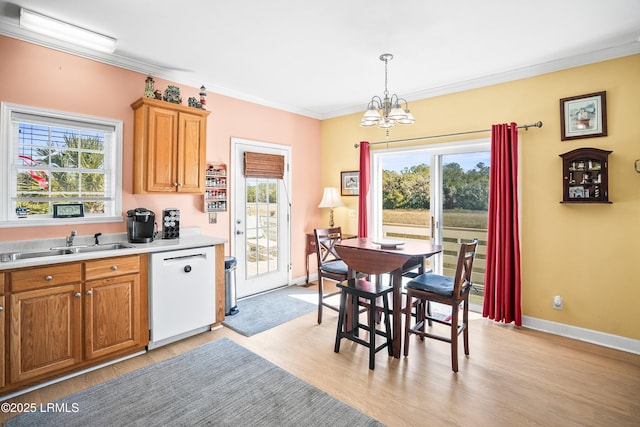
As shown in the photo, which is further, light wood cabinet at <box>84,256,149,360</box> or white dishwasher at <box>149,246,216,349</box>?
white dishwasher at <box>149,246,216,349</box>

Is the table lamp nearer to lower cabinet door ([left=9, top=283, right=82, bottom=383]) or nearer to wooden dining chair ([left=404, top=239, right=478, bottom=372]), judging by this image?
wooden dining chair ([left=404, top=239, right=478, bottom=372])

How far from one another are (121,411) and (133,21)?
2.65m

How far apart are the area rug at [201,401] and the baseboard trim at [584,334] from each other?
7.28ft

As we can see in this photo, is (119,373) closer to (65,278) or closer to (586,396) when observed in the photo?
(65,278)

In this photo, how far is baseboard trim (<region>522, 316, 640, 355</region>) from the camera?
2.77 m

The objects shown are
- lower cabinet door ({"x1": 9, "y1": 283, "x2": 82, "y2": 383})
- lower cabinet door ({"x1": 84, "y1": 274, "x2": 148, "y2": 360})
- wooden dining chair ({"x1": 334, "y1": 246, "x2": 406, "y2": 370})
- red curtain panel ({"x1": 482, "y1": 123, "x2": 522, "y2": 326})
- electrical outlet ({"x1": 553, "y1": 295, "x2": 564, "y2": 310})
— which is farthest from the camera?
red curtain panel ({"x1": 482, "y1": 123, "x2": 522, "y2": 326})

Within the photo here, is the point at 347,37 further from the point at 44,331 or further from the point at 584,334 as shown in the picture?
the point at 584,334

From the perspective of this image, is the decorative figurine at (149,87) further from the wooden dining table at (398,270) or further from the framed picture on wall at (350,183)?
the framed picture on wall at (350,183)

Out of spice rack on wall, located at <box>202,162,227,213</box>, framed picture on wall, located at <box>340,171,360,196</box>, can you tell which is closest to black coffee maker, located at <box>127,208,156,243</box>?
spice rack on wall, located at <box>202,162,227,213</box>

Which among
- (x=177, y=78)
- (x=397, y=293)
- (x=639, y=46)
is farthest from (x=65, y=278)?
(x=639, y=46)

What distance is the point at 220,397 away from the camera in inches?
85.0

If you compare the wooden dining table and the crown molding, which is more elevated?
the crown molding

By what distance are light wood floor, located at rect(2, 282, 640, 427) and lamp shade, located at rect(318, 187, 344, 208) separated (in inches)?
76.6

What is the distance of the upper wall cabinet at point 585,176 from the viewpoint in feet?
9.23
